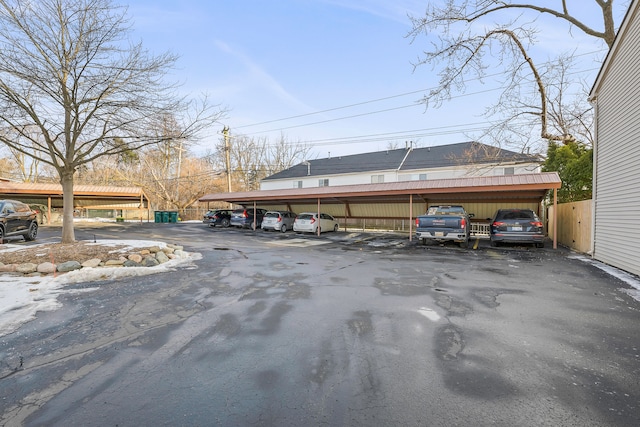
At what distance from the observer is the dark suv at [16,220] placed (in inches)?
448

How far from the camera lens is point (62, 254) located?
8297mm

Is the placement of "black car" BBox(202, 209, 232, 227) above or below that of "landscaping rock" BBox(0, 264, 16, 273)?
above

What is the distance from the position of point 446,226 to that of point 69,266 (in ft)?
40.0

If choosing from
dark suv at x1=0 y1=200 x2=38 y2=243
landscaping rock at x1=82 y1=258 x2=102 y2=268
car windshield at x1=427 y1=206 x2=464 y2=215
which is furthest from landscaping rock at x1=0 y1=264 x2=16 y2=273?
car windshield at x1=427 y1=206 x2=464 y2=215

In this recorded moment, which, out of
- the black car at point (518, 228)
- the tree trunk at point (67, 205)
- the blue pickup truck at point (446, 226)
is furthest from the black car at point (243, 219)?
the black car at point (518, 228)

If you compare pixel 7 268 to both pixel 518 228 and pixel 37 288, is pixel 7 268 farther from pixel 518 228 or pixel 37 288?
pixel 518 228

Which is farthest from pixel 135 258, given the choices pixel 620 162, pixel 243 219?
pixel 243 219

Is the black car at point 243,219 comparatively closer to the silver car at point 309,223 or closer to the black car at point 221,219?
the black car at point 221,219

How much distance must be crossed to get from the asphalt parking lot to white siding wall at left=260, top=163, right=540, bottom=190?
17831 millimetres

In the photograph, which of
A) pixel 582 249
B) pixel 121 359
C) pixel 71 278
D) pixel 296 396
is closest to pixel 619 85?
pixel 582 249

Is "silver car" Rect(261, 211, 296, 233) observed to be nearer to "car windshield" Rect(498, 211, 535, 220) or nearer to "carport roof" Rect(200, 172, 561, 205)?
"carport roof" Rect(200, 172, 561, 205)

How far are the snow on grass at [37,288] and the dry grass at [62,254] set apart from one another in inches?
42.0

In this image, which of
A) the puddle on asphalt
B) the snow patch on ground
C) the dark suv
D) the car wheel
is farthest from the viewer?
the car wheel

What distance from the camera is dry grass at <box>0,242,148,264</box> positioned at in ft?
25.6
